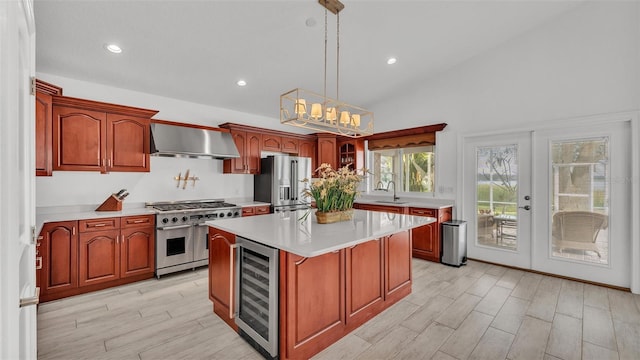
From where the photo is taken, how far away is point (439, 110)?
15.8 feet

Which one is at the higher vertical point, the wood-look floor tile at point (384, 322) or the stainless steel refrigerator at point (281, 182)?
the stainless steel refrigerator at point (281, 182)

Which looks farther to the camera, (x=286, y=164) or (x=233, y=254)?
(x=286, y=164)

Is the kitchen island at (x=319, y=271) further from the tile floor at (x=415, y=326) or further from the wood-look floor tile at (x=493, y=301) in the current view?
the wood-look floor tile at (x=493, y=301)

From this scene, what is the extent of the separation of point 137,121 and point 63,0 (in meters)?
1.50

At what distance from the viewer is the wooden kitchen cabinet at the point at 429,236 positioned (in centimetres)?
435

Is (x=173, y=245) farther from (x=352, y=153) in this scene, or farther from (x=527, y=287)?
(x=527, y=287)

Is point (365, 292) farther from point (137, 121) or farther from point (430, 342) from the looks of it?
point (137, 121)

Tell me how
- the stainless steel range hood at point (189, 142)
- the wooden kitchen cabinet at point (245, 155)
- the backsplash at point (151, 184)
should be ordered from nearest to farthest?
the backsplash at point (151, 184)
the stainless steel range hood at point (189, 142)
the wooden kitchen cabinet at point (245, 155)

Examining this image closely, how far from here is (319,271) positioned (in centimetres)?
210

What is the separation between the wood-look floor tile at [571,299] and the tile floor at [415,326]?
0.04 feet

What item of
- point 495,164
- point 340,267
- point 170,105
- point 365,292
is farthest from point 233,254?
point 495,164

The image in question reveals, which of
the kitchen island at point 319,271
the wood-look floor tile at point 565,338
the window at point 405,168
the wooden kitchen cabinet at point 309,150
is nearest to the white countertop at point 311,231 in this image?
the kitchen island at point 319,271

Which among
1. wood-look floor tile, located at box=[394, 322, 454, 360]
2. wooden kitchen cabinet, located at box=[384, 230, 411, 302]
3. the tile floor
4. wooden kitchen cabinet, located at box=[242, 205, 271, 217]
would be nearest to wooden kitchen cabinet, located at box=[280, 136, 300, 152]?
wooden kitchen cabinet, located at box=[242, 205, 271, 217]

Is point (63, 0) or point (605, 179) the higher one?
point (63, 0)
